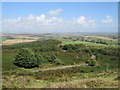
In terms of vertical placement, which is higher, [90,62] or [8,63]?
[8,63]

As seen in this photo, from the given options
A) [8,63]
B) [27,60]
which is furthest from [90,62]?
[8,63]

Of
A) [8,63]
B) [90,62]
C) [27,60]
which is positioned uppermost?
[27,60]

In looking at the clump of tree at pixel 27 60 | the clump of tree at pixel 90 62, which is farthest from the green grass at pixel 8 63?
the clump of tree at pixel 90 62

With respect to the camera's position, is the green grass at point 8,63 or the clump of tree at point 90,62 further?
the clump of tree at point 90,62

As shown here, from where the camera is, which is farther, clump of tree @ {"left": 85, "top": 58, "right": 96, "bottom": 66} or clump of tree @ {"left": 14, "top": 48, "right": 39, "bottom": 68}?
clump of tree @ {"left": 85, "top": 58, "right": 96, "bottom": 66}

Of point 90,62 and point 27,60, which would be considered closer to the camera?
point 27,60

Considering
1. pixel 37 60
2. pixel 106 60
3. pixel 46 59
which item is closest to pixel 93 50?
pixel 106 60

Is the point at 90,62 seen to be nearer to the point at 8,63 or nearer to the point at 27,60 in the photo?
the point at 27,60

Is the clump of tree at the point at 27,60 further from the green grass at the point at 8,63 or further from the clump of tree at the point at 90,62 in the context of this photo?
the clump of tree at the point at 90,62

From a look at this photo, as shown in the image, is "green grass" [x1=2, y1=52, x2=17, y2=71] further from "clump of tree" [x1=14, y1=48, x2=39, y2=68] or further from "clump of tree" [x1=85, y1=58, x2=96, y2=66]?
"clump of tree" [x1=85, y1=58, x2=96, y2=66]

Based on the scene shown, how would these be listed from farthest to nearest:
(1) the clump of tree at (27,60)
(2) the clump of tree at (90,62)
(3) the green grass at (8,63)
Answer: (2) the clump of tree at (90,62)
(1) the clump of tree at (27,60)
(3) the green grass at (8,63)

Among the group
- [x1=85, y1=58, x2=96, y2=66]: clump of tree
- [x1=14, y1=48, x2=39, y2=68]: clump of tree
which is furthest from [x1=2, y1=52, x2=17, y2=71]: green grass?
[x1=85, y1=58, x2=96, y2=66]: clump of tree
